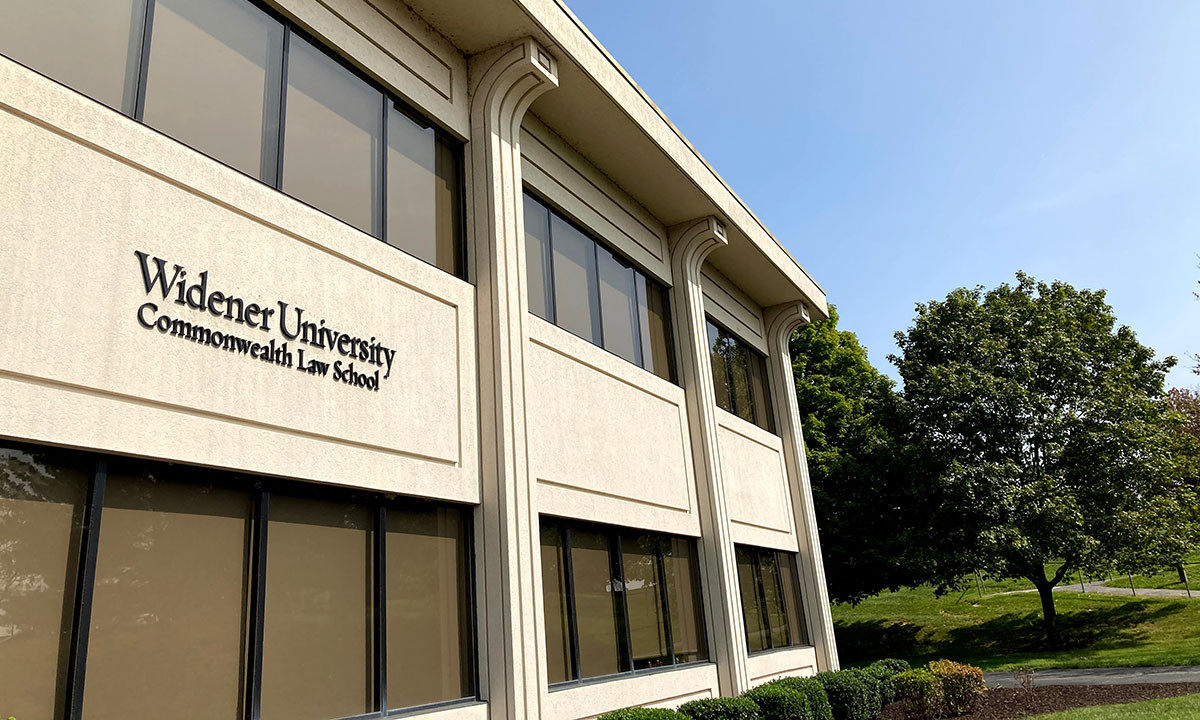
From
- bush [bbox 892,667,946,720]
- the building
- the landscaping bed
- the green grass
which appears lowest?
the landscaping bed

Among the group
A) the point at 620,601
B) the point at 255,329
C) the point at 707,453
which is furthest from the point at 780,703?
the point at 255,329

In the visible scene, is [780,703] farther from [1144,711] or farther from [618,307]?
[618,307]

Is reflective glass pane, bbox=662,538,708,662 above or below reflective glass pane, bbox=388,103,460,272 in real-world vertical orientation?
below

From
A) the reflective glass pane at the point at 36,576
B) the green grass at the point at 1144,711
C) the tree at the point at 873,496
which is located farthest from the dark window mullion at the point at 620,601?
the tree at the point at 873,496

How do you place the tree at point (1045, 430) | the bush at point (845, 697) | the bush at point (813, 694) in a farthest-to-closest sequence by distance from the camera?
the tree at point (1045, 430)
the bush at point (845, 697)
the bush at point (813, 694)

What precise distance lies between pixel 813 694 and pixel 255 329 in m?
11.7

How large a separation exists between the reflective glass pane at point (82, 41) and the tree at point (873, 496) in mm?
27813

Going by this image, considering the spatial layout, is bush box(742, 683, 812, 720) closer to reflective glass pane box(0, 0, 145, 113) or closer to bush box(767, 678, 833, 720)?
bush box(767, 678, 833, 720)

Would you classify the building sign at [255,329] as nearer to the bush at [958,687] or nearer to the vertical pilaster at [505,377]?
the vertical pilaster at [505,377]

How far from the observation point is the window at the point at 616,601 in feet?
34.1

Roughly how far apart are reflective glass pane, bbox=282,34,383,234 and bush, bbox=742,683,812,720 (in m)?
9.72

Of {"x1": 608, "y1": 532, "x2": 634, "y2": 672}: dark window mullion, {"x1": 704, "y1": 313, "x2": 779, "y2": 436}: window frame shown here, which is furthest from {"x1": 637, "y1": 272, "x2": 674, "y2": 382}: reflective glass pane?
{"x1": 608, "y1": 532, "x2": 634, "y2": 672}: dark window mullion

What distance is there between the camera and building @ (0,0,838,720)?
19.0 ft

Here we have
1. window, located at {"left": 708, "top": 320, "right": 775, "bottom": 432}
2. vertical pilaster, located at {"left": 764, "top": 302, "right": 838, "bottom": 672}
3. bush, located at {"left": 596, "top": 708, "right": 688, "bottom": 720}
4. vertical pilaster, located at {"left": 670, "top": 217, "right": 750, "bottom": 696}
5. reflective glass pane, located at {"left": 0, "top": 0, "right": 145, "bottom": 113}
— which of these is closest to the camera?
reflective glass pane, located at {"left": 0, "top": 0, "right": 145, "bottom": 113}
